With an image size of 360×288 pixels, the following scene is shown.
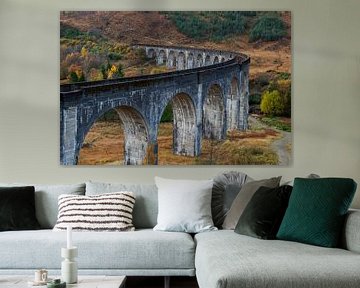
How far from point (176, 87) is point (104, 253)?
179cm

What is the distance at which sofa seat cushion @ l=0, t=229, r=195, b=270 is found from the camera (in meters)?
4.49

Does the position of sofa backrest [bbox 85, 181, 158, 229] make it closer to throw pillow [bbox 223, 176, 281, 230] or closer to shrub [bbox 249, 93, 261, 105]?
throw pillow [bbox 223, 176, 281, 230]

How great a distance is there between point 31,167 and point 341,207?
8.83ft

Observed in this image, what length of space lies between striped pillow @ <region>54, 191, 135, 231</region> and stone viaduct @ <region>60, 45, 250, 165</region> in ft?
2.27

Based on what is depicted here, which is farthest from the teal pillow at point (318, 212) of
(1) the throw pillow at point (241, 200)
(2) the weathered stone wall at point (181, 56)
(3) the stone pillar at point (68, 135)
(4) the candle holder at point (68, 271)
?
(3) the stone pillar at point (68, 135)

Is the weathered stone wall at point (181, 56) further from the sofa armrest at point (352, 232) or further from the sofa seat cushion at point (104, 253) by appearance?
the sofa armrest at point (352, 232)

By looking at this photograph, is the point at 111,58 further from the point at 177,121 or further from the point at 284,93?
the point at 284,93

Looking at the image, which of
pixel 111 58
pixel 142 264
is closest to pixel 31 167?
pixel 111 58

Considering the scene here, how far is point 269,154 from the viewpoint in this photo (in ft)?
18.6

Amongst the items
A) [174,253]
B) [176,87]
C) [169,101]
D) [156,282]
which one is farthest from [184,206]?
[176,87]

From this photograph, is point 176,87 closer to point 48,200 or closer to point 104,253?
point 48,200

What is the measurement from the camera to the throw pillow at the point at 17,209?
4965mm

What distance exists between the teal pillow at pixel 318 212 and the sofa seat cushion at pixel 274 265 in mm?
118

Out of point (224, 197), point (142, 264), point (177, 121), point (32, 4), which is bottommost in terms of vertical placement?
point (142, 264)
